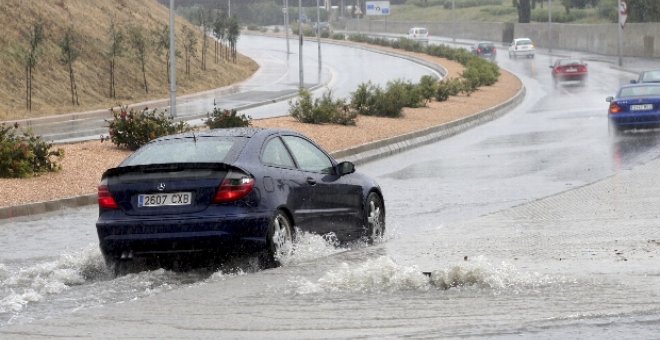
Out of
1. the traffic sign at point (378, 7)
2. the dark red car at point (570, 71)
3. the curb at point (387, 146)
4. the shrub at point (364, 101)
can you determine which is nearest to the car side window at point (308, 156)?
the curb at point (387, 146)

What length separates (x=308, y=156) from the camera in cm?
1316

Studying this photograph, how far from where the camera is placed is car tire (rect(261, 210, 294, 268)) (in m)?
11.6

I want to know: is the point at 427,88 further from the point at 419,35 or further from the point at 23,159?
the point at 419,35

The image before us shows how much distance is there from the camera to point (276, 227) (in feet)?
38.5

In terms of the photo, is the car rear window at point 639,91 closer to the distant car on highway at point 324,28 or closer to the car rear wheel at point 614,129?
the car rear wheel at point 614,129

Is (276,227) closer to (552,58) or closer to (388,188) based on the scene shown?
(388,188)

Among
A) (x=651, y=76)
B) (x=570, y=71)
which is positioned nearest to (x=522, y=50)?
(x=570, y=71)

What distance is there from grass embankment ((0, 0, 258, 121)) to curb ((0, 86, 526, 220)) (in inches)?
643

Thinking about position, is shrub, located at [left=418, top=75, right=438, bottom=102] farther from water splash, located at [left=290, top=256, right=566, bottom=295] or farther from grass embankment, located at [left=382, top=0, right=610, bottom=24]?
grass embankment, located at [left=382, top=0, right=610, bottom=24]

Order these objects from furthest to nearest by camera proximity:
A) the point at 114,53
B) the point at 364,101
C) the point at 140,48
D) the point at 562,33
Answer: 1. the point at 562,33
2. the point at 140,48
3. the point at 114,53
4. the point at 364,101

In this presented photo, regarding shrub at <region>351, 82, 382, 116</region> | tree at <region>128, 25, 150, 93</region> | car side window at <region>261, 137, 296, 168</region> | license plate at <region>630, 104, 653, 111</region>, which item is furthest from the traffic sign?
car side window at <region>261, 137, 296, 168</region>

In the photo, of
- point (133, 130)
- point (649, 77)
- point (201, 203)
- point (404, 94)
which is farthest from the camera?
point (649, 77)

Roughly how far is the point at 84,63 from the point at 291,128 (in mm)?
28967

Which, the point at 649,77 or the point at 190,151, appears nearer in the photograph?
the point at 190,151
